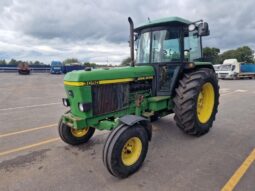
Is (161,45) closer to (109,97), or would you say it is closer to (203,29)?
(203,29)

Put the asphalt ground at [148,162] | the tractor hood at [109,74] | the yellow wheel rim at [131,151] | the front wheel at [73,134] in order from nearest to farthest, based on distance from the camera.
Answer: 1. the asphalt ground at [148,162]
2. the yellow wheel rim at [131,151]
3. the tractor hood at [109,74]
4. the front wheel at [73,134]

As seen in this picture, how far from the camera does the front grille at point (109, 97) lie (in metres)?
3.62

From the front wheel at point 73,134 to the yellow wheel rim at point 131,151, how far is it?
4.42 ft

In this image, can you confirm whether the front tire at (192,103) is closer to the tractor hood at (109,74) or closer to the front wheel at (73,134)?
the tractor hood at (109,74)

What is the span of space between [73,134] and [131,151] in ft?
4.58

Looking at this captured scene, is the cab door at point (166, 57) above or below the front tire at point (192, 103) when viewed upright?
above

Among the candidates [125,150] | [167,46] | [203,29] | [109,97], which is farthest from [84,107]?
[203,29]

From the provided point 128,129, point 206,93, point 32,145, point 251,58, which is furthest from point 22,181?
point 251,58

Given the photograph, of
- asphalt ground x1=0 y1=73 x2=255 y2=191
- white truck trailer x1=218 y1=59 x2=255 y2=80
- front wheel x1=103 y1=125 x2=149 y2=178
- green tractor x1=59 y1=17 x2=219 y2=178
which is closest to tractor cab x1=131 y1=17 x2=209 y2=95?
green tractor x1=59 y1=17 x2=219 y2=178

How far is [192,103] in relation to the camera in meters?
4.23

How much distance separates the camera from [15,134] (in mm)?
5039

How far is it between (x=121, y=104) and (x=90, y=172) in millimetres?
1332

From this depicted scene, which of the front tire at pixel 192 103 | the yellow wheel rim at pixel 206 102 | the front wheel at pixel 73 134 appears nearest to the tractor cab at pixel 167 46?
the front tire at pixel 192 103

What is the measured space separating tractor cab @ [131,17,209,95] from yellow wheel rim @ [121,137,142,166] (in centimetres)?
156
